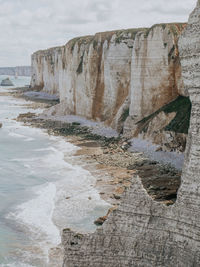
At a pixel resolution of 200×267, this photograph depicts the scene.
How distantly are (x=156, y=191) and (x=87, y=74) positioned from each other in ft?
107

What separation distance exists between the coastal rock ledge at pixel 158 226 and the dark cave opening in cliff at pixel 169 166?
1129 centimetres

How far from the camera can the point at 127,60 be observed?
47719 millimetres

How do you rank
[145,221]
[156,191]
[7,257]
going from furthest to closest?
[156,191]
[7,257]
[145,221]

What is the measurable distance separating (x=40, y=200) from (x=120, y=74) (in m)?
25.3

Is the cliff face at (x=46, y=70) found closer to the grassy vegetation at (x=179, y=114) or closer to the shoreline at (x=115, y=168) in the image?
the shoreline at (x=115, y=168)

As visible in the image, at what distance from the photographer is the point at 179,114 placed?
114 feet

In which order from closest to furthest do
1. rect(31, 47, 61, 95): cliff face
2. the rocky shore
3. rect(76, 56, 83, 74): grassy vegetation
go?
the rocky shore → rect(76, 56, 83, 74): grassy vegetation → rect(31, 47, 61, 95): cliff face

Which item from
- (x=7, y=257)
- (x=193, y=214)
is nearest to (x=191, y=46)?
(x=193, y=214)

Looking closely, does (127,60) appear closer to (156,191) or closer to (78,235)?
(156,191)

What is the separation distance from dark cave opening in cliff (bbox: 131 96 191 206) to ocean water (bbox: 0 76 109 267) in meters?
3.35

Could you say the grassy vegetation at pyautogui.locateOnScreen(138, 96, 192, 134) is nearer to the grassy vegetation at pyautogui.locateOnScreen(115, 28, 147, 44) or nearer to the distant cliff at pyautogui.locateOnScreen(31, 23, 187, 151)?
the distant cliff at pyautogui.locateOnScreen(31, 23, 187, 151)

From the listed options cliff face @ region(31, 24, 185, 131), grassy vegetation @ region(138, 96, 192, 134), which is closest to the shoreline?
grassy vegetation @ region(138, 96, 192, 134)

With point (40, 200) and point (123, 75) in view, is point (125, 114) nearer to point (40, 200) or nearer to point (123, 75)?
point (123, 75)

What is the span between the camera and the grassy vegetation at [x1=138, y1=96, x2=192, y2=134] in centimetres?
3263
